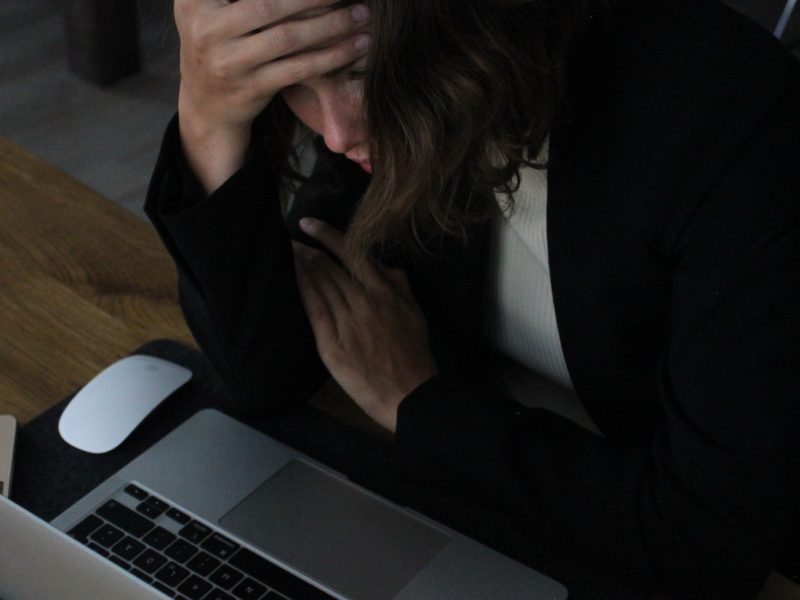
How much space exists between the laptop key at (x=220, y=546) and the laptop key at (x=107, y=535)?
0.07m

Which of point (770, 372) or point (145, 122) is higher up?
point (770, 372)

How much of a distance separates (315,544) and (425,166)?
32 cm

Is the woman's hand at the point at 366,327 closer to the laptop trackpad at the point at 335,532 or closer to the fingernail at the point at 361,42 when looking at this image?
the laptop trackpad at the point at 335,532

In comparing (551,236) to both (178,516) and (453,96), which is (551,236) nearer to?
(453,96)

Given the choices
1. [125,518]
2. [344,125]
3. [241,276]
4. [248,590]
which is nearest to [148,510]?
[125,518]

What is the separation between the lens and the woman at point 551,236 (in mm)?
840

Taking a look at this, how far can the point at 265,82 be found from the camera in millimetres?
907

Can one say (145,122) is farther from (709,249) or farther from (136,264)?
(709,249)

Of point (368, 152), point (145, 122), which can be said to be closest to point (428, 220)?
point (368, 152)

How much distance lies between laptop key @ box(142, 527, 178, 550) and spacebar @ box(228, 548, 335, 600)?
6cm

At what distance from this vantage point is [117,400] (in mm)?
998

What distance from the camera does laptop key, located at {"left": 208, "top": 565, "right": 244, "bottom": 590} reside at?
0.83 metres

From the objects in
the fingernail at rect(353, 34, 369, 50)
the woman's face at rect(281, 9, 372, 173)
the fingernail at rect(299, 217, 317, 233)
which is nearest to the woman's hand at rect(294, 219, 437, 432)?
the fingernail at rect(299, 217, 317, 233)

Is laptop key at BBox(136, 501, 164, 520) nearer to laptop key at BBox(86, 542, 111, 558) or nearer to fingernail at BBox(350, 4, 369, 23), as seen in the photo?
laptop key at BBox(86, 542, 111, 558)
